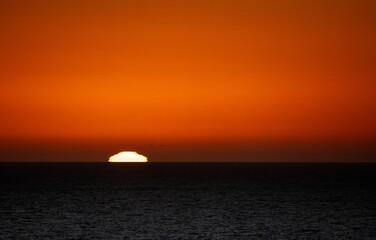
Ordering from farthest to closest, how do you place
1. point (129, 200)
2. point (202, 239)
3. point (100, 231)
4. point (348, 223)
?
1. point (129, 200)
2. point (348, 223)
3. point (100, 231)
4. point (202, 239)

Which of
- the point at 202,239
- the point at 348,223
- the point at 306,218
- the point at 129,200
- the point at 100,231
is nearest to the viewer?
the point at 202,239

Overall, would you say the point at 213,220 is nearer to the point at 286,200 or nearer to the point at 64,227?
the point at 64,227

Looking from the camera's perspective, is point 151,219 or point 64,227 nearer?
point 64,227

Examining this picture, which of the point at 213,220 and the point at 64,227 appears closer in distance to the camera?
the point at 64,227

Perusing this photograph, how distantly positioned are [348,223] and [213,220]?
12.3m

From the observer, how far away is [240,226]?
2280 inches

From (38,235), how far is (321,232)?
72.0 feet

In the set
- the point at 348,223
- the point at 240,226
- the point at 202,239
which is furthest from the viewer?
the point at 348,223

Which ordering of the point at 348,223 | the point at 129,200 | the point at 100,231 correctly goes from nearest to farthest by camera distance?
the point at 100,231
the point at 348,223
the point at 129,200

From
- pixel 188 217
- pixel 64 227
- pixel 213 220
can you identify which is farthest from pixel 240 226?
pixel 64 227

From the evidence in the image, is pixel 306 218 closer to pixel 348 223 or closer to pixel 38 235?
pixel 348 223

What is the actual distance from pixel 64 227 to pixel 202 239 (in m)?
13.5

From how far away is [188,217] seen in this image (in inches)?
2591

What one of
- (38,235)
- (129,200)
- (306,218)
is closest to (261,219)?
(306,218)
